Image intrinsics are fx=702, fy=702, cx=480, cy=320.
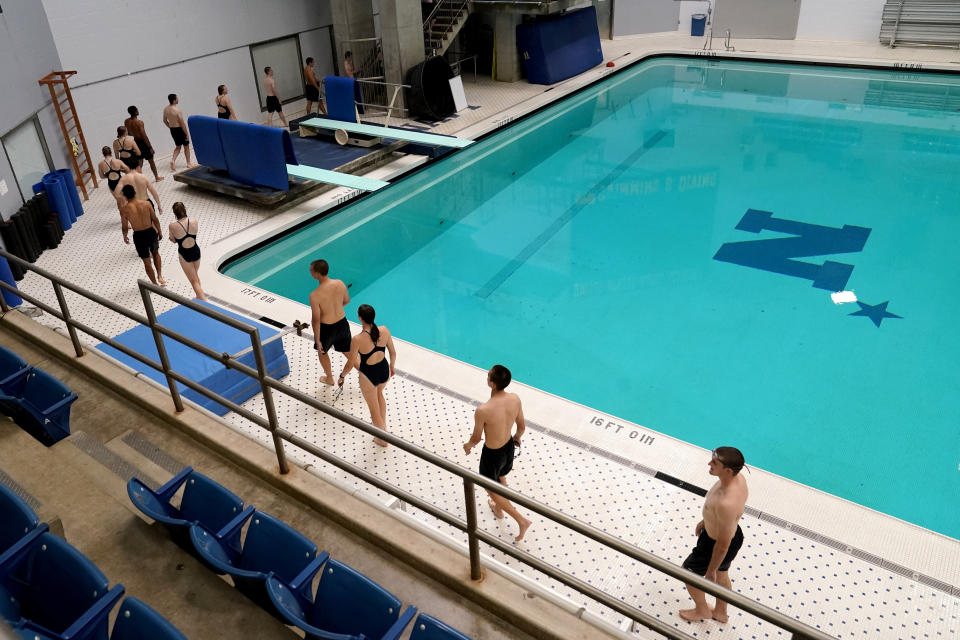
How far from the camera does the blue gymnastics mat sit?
624 cm

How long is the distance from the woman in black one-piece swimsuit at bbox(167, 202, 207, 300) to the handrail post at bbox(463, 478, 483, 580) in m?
5.90

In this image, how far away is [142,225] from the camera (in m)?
8.08

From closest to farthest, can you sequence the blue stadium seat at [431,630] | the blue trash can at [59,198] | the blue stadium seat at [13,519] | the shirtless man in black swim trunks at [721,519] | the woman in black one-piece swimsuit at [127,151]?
the blue stadium seat at [431,630] < the blue stadium seat at [13,519] < the shirtless man in black swim trunks at [721,519] < the blue trash can at [59,198] < the woman in black one-piece swimsuit at [127,151]

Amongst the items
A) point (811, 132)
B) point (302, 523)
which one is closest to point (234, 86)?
point (811, 132)

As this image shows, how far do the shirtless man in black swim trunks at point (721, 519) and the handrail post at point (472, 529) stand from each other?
1471mm

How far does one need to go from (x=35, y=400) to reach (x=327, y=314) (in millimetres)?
2442

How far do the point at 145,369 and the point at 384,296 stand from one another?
3592 millimetres

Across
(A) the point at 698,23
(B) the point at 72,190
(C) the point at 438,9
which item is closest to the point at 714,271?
(B) the point at 72,190

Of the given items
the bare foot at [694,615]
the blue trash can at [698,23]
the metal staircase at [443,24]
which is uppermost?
the metal staircase at [443,24]

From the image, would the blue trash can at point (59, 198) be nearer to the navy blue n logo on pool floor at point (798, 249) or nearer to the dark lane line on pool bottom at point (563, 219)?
the dark lane line on pool bottom at point (563, 219)

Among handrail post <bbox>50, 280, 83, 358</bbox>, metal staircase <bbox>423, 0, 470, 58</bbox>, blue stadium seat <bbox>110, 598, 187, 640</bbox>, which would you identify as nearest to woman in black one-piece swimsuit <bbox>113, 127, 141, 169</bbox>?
handrail post <bbox>50, 280, 83, 358</bbox>

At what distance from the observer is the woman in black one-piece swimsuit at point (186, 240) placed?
25.5ft

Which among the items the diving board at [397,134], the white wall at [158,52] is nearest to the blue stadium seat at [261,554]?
the diving board at [397,134]

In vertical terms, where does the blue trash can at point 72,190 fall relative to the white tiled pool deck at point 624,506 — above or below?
above
